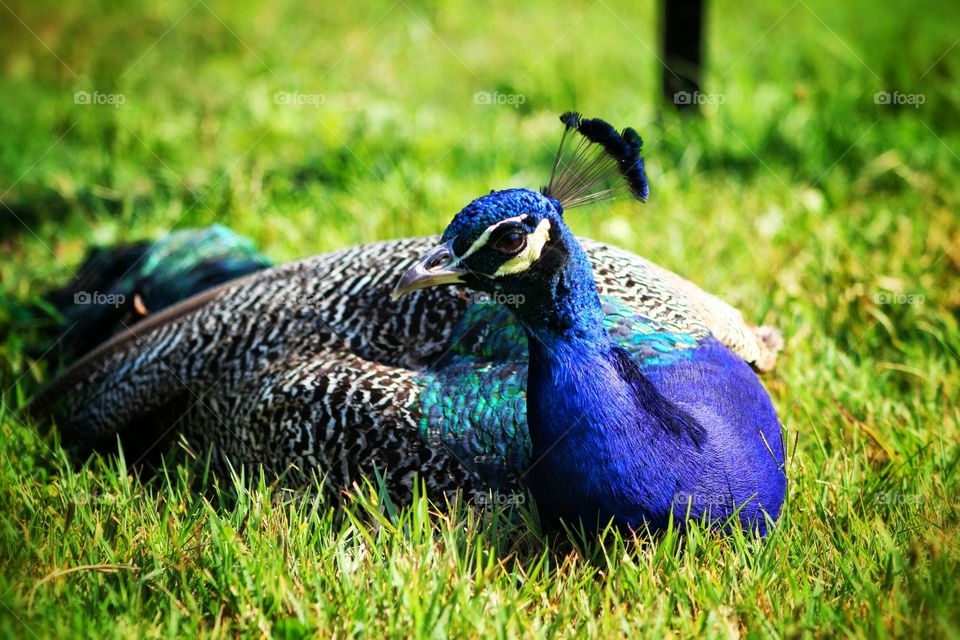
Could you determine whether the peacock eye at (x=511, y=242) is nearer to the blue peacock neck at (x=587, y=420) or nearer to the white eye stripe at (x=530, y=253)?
the white eye stripe at (x=530, y=253)

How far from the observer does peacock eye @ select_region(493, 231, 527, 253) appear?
221 cm

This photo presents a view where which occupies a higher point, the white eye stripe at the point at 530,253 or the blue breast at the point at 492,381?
the white eye stripe at the point at 530,253

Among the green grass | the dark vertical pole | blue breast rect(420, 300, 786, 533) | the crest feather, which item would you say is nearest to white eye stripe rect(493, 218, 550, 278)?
the crest feather

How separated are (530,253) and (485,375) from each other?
472mm

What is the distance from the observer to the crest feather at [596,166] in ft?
7.63

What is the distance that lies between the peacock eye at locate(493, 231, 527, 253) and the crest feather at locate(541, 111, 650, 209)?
217 mm

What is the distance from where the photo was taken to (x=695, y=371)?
2508 millimetres

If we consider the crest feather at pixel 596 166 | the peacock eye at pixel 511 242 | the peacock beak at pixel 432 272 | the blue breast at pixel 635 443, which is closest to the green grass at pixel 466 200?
the blue breast at pixel 635 443

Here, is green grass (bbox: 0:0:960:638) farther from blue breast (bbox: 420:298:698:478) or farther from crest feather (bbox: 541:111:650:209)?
crest feather (bbox: 541:111:650:209)

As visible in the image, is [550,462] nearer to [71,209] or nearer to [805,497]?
[805,497]

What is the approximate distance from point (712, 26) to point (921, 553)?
20.3 ft

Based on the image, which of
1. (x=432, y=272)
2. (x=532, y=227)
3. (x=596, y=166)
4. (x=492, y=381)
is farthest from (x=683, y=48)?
(x=432, y=272)

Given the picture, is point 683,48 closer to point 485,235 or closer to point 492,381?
point 492,381

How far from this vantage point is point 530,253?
7.34ft
